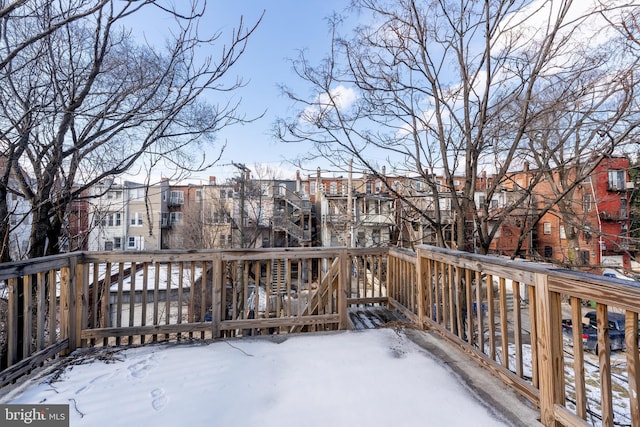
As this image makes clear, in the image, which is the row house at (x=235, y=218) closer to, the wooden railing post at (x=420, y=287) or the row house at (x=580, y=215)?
the row house at (x=580, y=215)

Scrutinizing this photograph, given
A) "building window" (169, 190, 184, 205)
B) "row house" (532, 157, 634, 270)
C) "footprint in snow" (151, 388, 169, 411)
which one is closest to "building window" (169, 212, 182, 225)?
"building window" (169, 190, 184, 205)

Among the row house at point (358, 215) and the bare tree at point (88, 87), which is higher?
the bare tree at point (88, 87)

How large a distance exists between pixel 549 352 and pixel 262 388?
70.7 inches

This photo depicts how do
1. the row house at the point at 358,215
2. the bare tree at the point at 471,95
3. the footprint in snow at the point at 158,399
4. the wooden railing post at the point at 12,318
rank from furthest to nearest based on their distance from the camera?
the row house at the point at 358,215 → the bare tree at the point at 471,95 → the wooden railing post at the point at 12,318 → the footprint in snow at the point at 158,399

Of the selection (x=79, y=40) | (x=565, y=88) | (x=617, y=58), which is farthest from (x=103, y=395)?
(x=617, y=58)

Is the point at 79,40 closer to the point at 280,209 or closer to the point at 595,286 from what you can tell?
the point at 595,286

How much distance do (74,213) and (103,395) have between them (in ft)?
12.8

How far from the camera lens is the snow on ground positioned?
5.45 ft

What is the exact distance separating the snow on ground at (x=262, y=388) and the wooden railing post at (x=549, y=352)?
0.30 metres

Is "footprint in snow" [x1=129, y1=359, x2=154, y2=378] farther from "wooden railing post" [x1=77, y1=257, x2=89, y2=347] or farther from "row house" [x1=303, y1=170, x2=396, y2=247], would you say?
"row house" [x1=303, y1=170, x2=396, y2=247]

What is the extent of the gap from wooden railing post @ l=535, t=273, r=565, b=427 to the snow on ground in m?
→ 0.30

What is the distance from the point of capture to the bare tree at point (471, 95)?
3.21 m

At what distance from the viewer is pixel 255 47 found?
3.57 m

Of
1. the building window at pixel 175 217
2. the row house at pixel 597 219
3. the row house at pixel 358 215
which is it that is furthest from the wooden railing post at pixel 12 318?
the building window at pixel 175 217
